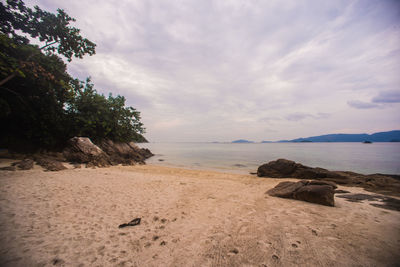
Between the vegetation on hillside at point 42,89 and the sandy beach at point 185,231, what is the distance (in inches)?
314

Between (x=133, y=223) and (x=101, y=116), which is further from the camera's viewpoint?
(x=101, y=116)

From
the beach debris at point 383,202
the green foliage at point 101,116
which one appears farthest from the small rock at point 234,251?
the green foliage at point 101,116

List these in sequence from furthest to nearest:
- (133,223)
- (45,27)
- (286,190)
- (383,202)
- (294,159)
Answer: (294,159) < (45,27) < (286,190) < (383,202) < (133,223)

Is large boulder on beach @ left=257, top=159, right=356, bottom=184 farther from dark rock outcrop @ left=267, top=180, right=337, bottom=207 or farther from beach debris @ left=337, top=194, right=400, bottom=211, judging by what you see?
dark rock outcrop @ left=267, top=180, right=337, bottom=207

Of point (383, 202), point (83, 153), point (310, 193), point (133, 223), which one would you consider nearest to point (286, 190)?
point (310, 193)

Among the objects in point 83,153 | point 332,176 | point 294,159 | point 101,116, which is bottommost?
point 294,159

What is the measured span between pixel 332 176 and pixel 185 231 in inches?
564

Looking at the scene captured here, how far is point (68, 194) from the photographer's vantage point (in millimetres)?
6082

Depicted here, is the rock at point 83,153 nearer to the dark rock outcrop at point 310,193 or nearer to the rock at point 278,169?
the dark rock outcrop at point 310,193

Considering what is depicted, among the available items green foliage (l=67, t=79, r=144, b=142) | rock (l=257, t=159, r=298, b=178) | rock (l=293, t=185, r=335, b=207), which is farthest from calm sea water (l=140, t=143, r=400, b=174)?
rock (l=293, t=185, r=335, b=207)

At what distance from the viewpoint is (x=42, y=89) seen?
1334cm

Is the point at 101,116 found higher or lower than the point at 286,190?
higher

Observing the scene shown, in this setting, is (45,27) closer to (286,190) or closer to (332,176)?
(286,190)

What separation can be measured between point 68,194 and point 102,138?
18.4 meters
